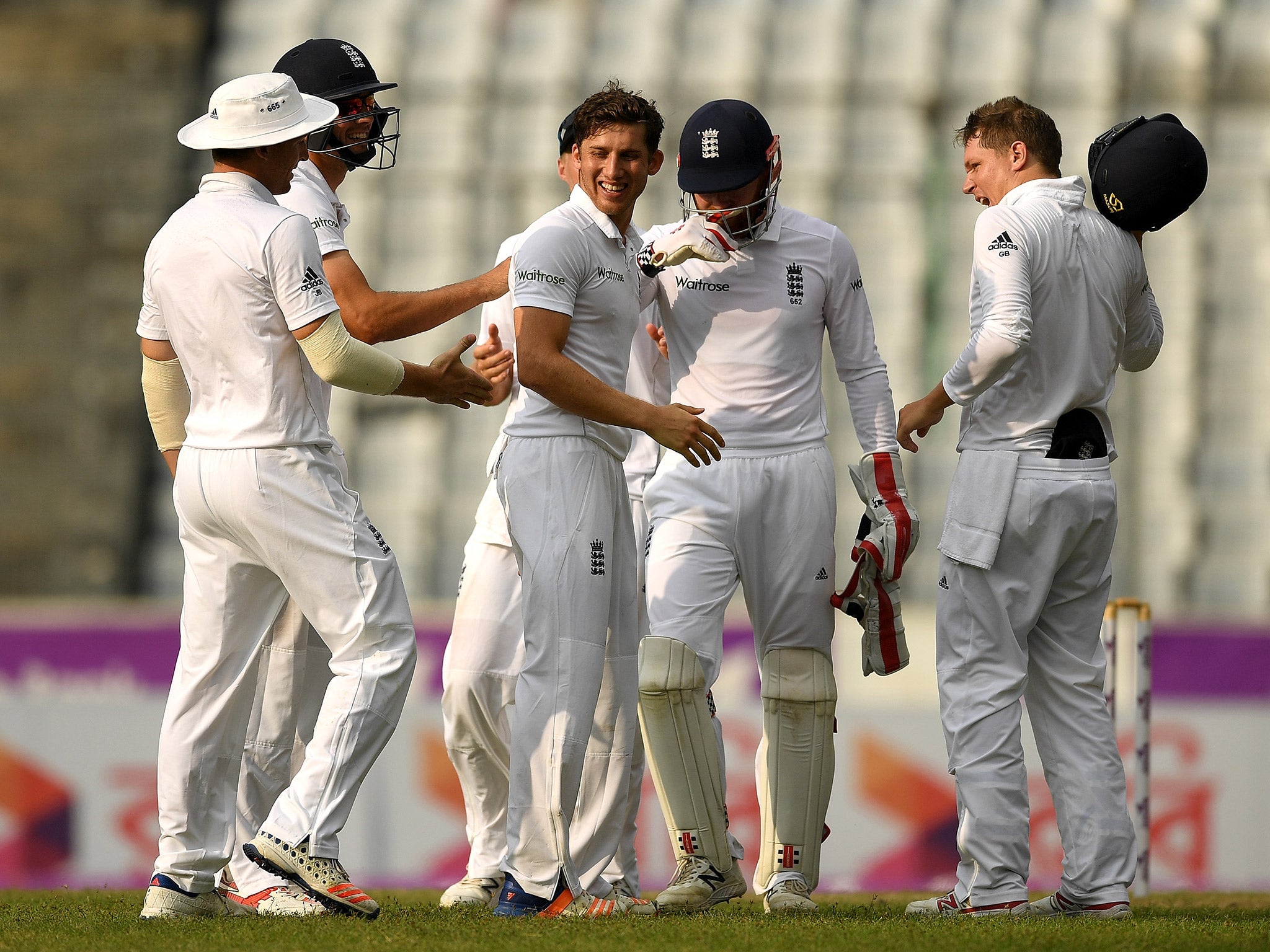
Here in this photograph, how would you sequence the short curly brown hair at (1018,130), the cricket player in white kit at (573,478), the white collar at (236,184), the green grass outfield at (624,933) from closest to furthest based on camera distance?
the green grass outfield at (624,933), the white collar at (236,184), the cricket player in white kit at (573,478), the short curly brown hair at (1018,130)

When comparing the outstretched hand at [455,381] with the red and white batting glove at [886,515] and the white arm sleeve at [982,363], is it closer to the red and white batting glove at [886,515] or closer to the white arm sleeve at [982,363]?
the red and white batting glove at [886,515]

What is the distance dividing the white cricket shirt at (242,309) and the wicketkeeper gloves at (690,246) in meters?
1.15

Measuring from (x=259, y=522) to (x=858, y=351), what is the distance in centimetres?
211

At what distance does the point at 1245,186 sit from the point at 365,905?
11401 millimetres

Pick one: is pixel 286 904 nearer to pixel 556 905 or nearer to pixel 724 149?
pixel 556 905

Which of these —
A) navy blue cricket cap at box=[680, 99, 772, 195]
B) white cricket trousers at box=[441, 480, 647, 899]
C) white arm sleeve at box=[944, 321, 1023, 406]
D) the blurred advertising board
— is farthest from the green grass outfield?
the blurred advertising board

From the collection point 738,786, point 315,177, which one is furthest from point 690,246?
point 738,786

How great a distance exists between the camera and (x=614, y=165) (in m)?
5.07

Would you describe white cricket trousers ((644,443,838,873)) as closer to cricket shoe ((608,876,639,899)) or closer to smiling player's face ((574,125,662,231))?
cricket shoe ((608,876,639,899))

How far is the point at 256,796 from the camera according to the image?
5.05 metres

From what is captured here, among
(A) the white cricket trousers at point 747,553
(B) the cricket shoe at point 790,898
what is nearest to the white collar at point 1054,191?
(A) the white cricket trousers at point 747,553

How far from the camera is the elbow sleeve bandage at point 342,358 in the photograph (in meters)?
4.52

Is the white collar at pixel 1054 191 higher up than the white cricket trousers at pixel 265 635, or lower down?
higher up

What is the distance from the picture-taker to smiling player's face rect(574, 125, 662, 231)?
5070 millimetres
